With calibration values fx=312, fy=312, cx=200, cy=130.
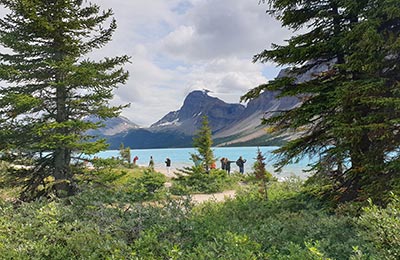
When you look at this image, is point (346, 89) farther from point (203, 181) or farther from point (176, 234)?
point (203, 181)

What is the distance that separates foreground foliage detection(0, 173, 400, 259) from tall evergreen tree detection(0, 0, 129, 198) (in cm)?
354

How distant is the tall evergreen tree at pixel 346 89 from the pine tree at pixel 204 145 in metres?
12.0

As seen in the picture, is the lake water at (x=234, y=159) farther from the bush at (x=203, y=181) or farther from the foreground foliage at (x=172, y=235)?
the foreground foliage at (x=172, y=235)

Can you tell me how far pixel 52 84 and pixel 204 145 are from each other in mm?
12190

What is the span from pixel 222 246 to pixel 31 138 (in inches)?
328

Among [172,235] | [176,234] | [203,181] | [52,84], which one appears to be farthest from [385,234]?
[203,181]

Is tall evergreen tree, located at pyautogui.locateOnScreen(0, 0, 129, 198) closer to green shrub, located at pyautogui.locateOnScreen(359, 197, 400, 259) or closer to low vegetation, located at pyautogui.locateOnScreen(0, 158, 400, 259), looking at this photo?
low vegetation, located at pyautogui.locateOnScreen(0, 158, 400, 259)

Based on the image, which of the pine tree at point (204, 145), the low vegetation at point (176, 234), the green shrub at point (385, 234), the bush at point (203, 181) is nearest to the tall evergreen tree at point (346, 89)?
the low vegetation at point (176, 234)

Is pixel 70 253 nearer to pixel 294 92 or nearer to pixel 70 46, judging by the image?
pixel 294 92

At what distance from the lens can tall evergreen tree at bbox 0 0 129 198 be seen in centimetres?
944

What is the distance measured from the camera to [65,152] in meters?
10.5

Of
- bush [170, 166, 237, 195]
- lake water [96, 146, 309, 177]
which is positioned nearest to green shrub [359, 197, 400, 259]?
lake water [96, 146, 309, 177]

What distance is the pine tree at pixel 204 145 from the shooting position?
20328 millimetres

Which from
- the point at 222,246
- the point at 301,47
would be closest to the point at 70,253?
the point at 222,246
